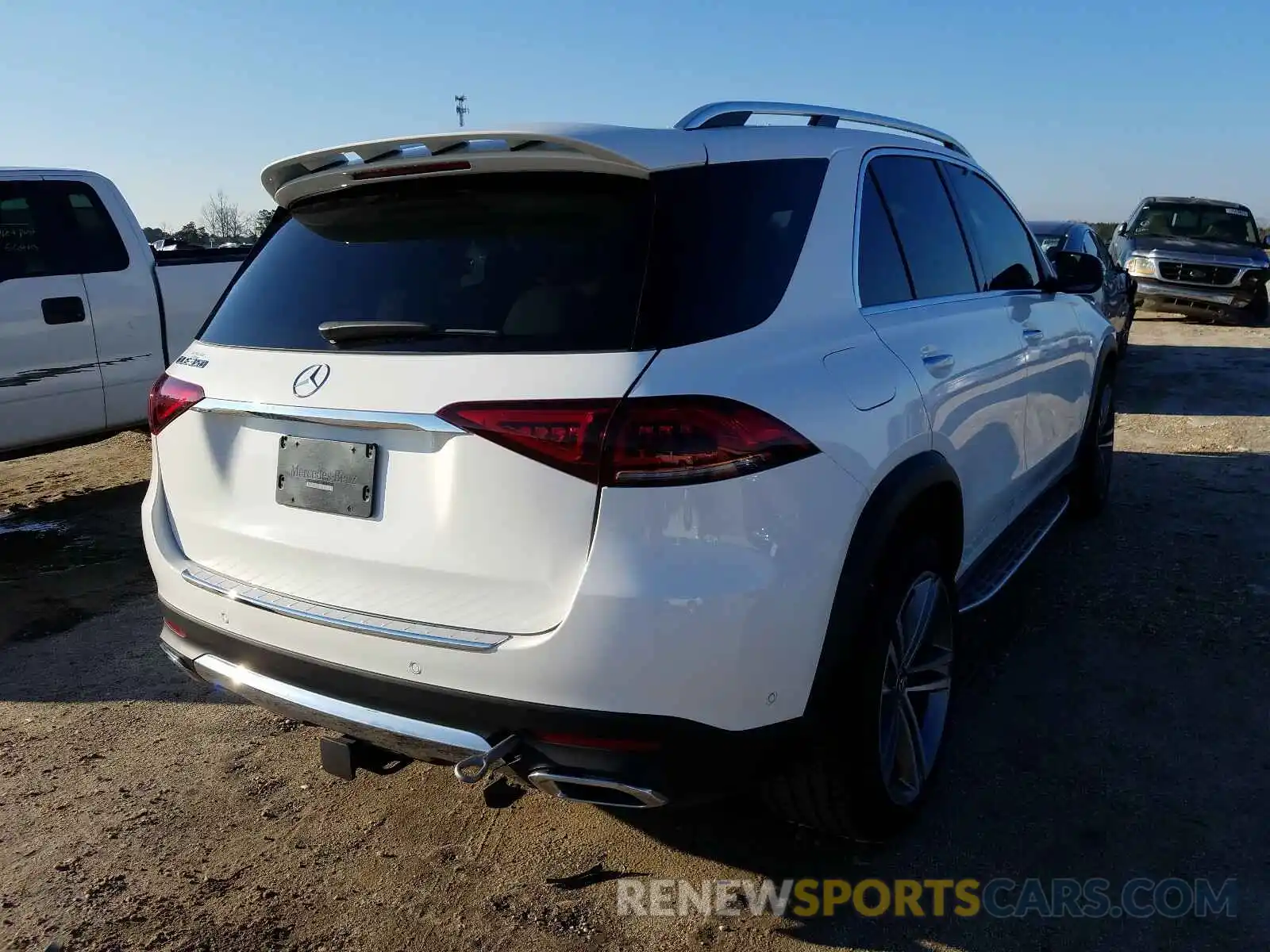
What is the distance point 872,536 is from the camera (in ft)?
7.72

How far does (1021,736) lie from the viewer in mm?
3385

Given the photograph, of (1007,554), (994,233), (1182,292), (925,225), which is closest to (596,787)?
(925,225)

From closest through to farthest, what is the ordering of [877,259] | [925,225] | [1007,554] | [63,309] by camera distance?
1. [877,259]
2. [925,225]
3. [1007,554]
4. [63,309]

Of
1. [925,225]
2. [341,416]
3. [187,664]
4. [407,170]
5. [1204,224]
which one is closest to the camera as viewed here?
[341,416]

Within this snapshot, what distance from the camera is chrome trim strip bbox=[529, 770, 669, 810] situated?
6.82ft

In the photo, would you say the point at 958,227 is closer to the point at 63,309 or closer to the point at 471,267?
the point at 471,267

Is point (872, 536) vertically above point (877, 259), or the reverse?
point (877, 259)

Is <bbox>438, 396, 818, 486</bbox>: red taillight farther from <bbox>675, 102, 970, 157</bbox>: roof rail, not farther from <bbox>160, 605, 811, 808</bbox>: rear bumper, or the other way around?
<bbox>675, 102, 970, 157</bbox>: roof rail

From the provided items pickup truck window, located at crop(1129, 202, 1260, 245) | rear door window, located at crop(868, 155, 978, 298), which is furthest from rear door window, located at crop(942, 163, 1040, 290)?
pickup truck window, located at crop(1129, 202, 1260, 245)

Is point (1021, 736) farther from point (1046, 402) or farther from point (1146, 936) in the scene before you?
point (1046, 402)

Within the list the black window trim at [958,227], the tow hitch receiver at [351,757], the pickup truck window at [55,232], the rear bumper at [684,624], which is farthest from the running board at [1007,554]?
the pickup truck window at [55,232]

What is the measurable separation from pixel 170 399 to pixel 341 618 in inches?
34.6

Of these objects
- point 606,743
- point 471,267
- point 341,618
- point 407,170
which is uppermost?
point 407,170

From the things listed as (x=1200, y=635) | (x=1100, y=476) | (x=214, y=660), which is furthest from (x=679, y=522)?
(x=1100, y=476)
